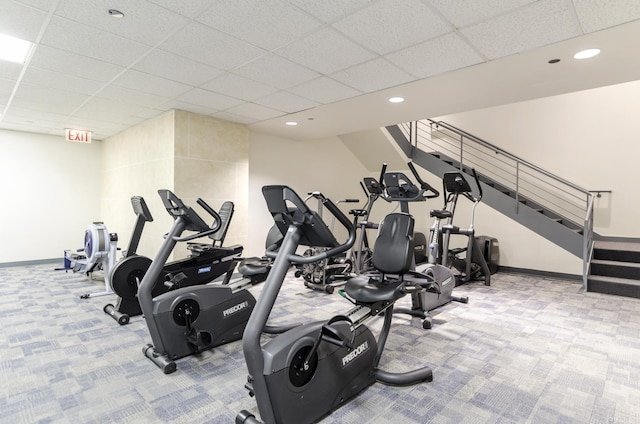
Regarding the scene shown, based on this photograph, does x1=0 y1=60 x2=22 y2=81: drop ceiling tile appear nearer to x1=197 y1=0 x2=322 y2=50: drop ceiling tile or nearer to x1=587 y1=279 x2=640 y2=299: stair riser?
x1=197 y1=0 x2=322 y2=50: drop ceiling tile

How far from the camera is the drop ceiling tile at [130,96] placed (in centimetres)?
419

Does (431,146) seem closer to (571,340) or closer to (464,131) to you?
(464,131)

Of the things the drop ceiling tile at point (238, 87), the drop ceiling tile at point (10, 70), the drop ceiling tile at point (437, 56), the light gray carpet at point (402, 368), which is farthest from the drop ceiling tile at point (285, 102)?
the light gray carpet at point (402, 368)

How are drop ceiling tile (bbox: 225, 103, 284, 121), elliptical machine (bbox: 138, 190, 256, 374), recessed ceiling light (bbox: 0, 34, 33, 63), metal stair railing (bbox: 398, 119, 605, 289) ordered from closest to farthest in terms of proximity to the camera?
elliptical machine (bbox: 138, 190, 256, 374), recessed ceiling light (bbox: 0, 34, 33, 63), drop ceiling tile (bbox: 225, 103, 284, 121), metal stair railing (bbox: 398, 119, 605, 289)

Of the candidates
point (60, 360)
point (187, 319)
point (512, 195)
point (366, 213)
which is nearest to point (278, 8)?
point (187, 319)

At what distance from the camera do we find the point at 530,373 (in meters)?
2.58

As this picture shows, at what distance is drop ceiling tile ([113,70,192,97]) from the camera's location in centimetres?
372

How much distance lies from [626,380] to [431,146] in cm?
606

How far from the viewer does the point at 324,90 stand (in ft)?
13.5

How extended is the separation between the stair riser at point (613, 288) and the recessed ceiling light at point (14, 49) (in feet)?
24.4

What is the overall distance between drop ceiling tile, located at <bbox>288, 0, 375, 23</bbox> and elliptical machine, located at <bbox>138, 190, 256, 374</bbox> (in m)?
1.73

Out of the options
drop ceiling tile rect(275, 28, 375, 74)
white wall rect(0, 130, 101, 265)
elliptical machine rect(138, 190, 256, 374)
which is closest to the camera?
elliptical machine rect(138, 190, 256, 374)

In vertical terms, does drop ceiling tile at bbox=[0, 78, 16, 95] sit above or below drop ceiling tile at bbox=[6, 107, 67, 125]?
above

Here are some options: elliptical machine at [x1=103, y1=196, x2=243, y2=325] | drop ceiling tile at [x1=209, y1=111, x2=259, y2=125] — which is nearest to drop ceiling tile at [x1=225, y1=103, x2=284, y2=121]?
drop ceiling tile at [x1=209, y1=111, x2=259, y2=125]
